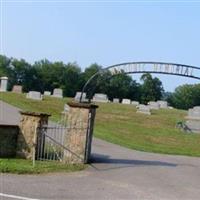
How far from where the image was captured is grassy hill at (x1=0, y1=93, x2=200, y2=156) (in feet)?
75.6

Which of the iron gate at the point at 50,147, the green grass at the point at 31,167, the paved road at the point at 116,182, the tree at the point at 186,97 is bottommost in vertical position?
the paved road at the point at 116,182

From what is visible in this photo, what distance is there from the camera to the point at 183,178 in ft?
46.2

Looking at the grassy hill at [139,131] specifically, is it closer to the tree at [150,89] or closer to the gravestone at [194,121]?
the gravestone at [194,121]

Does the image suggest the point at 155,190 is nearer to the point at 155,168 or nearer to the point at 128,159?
the point at 155,168

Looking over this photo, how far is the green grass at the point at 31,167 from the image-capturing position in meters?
12.8

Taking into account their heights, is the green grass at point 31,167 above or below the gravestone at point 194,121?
below

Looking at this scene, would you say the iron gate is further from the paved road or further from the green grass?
the paved road

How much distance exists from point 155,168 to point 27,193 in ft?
19.9

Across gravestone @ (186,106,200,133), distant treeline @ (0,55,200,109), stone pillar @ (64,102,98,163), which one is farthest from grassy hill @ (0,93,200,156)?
distant treeline @ (0,55,200,109)

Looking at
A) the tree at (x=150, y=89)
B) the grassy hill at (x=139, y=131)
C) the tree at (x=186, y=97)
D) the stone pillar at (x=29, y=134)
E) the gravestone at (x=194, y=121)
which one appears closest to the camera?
the stone pillar at (x=29, y=134)

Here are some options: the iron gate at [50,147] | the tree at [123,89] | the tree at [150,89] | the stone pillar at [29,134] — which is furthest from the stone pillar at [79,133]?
the tree at [150,89]

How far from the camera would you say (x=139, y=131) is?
29.0 m

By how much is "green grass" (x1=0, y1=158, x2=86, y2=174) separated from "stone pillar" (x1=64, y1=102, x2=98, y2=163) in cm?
47

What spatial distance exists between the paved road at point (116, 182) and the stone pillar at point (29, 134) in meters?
1.77
